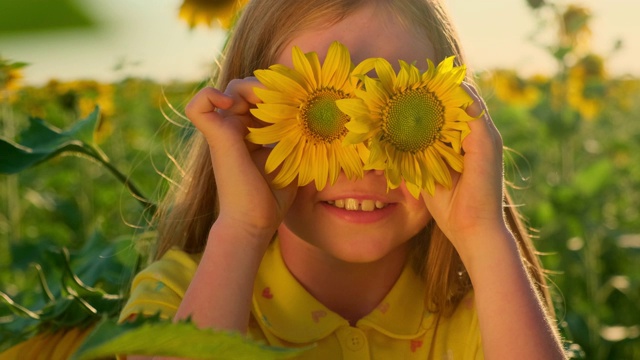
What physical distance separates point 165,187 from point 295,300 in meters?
0.40

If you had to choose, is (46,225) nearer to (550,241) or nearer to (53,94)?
(53,94)

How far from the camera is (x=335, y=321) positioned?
1.06 meters

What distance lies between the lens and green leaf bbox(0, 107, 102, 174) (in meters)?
0.96

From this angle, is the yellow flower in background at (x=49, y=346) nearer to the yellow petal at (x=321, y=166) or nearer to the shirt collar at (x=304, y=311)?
the shirt collar at (x=304, y=311)

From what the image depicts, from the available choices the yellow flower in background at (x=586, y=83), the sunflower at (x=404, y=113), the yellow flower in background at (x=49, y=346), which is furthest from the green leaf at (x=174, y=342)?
the yellow flower in background at (x=586, y=83)

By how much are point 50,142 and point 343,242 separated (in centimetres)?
40

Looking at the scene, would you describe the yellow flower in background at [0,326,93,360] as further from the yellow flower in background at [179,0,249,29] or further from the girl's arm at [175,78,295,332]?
the yellow flower in background at [179,0,249,29]

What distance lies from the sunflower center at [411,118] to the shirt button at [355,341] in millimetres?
351

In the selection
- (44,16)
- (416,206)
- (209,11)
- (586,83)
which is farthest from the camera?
(586,83)

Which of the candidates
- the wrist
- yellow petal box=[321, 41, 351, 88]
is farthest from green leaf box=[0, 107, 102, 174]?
the wrist

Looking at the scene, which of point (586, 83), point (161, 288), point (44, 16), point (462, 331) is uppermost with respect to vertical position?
point (586, 83)

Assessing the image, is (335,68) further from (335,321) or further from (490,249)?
(335,321)

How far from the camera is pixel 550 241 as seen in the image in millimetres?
2678

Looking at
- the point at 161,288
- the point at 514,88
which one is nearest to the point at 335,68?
the point at 161,288
